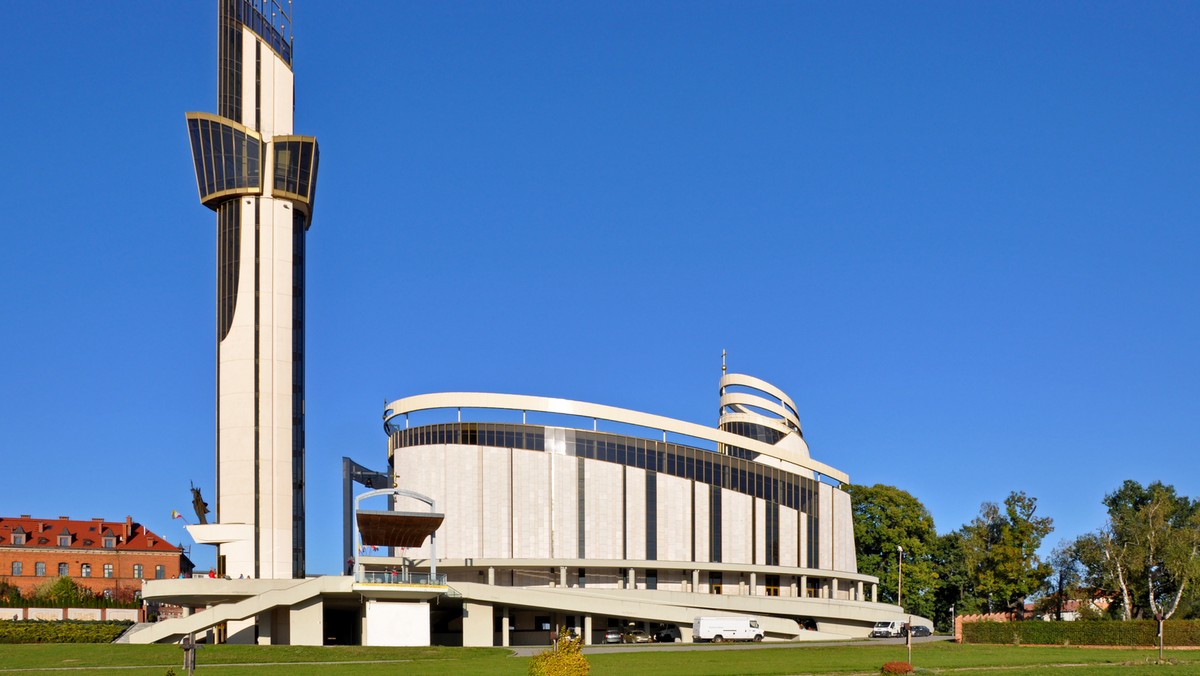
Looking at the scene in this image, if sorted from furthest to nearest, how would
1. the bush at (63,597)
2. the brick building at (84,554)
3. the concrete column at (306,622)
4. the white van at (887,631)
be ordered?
the brick building at (84,554)
the bush at (63,597)
the white van at (887,631)
the concrete column at (306,622)

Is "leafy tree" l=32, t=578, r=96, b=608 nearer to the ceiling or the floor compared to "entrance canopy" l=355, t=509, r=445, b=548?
nearer to the floor

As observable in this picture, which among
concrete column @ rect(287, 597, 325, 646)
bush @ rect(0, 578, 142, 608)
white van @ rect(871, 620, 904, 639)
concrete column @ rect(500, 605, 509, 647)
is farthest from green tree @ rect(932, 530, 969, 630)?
bush @ rect(0, 578, 142, 608)

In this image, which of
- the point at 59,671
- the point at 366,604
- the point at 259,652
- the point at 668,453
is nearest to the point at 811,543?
the point at 668,453

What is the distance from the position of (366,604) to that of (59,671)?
21.1m

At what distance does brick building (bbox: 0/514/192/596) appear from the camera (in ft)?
358

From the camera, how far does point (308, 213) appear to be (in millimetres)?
86875

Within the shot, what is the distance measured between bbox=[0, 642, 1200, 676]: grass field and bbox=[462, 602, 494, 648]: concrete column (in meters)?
8.08

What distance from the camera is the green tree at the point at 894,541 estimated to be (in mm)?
109750

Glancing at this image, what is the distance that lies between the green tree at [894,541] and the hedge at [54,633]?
66.8 m

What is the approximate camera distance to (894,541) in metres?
111

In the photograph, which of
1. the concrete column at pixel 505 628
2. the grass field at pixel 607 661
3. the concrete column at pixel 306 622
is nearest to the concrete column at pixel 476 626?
the concrete column at pixel 505 628

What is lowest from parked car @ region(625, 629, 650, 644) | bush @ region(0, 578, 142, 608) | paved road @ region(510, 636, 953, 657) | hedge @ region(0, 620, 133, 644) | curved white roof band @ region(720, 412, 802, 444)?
parked car @ region(625, 629, 650, 644)

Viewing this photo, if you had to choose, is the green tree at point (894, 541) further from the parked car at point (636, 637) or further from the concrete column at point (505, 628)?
the concrete column at point (505, 628)

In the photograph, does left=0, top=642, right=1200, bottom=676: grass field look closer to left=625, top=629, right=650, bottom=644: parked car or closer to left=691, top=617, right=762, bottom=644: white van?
left=691, top=617, right=762, bottom=644: white van
